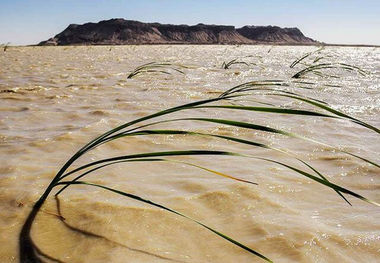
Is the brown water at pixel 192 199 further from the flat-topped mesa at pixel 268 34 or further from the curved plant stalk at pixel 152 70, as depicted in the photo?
the flat-topped mesa at pixel 268 34

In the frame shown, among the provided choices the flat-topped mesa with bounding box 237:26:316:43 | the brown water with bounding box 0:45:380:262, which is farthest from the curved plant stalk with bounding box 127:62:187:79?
the flat-topped mesa with bounding box 237:26:316:43

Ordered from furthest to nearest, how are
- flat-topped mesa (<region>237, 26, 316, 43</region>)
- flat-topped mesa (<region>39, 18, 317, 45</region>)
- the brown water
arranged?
flat-topped mesa (<region>237, 26, 316, 43</region>) < flat-topped mesa (<region>39, 18, 317, 45</region>) < the brown water

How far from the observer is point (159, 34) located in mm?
72938

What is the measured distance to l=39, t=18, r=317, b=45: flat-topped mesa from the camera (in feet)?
219

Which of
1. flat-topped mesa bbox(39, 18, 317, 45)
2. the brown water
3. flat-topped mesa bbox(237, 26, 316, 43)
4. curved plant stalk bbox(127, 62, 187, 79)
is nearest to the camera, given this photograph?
the brown water

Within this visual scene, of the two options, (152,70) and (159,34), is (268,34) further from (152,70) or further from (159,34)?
(152,70)

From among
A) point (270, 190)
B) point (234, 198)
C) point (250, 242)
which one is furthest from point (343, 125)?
point (250, 242)

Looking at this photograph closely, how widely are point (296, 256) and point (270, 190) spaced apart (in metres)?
0.39

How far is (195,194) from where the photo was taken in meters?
1.20

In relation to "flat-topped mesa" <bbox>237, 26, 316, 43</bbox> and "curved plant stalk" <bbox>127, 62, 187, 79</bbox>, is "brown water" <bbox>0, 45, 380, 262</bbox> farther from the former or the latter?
"flat-topped mesa" <bbox>237, 26, 316, 43</bbox>

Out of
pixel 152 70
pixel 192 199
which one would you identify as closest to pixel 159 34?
pixel 152 70

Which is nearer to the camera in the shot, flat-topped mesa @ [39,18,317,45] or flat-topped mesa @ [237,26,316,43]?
flat-topped mesa @ [39,18,317,45]

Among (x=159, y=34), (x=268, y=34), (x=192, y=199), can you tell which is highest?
(x=268, y=34)

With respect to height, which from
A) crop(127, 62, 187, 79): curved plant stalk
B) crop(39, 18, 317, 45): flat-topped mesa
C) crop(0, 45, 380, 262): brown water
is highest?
crop(39, 18, 317, 45): flat-topped mesa
